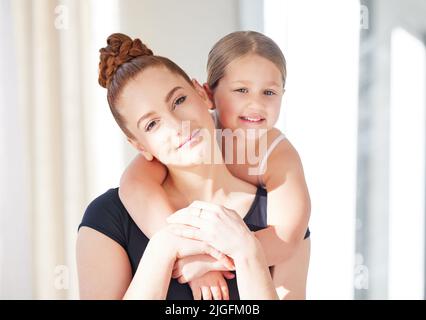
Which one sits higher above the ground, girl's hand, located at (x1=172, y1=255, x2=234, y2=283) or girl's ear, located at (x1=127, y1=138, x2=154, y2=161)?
girl's ear, located at (x1=127, y1=138, x2=154, y2=161)

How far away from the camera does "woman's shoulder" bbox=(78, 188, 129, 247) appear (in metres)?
1.30

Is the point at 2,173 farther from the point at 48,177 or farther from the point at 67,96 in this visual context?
the point at 67,96

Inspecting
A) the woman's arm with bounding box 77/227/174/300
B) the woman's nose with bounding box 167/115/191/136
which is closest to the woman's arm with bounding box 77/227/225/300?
the woman's arm with bounding box 77/227/174/300

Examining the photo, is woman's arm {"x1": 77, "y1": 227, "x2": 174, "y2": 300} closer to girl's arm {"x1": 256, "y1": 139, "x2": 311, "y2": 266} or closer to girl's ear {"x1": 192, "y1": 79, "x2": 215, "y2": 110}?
girl's arm {"x1": 256, "y1": 139, "x2": 311, "y2": 266}

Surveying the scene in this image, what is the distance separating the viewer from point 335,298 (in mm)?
1553

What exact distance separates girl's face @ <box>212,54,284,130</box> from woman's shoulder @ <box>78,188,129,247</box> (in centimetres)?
32

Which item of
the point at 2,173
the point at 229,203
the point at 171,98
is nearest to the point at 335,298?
the point at 229,203

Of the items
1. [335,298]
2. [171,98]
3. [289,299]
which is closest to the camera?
[171,98]

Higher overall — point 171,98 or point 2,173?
point 171,98

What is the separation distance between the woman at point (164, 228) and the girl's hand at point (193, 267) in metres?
0.02

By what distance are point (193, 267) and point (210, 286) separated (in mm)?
70

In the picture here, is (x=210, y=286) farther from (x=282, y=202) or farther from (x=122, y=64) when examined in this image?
(x=122, y=64)

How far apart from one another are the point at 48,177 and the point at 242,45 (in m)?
0.58

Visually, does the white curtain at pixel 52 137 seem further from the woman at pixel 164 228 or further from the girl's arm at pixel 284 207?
the girl's arm at pixel 284 207
